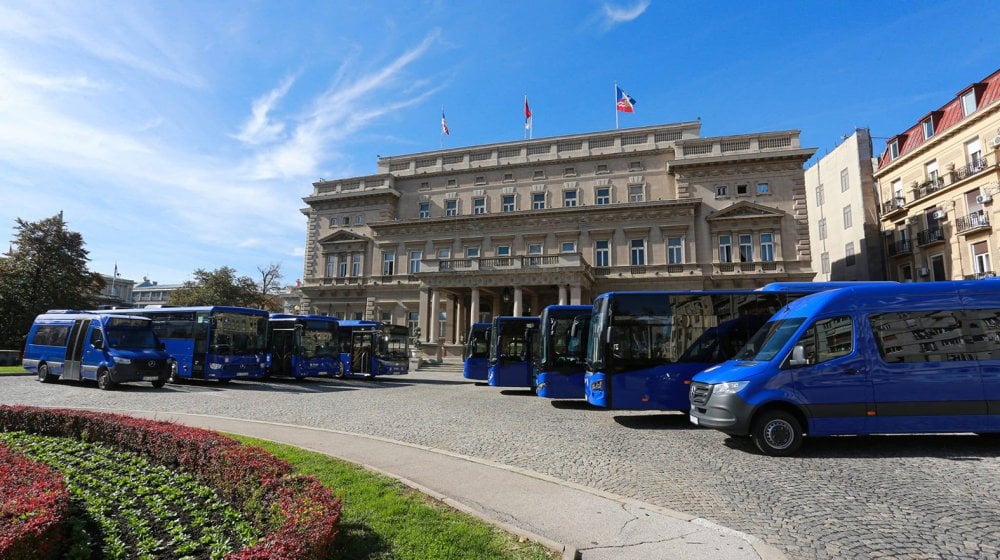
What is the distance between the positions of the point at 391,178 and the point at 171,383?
26.9 meters

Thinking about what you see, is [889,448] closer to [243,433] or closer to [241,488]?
[241,488]

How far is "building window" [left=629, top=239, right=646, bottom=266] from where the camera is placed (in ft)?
118

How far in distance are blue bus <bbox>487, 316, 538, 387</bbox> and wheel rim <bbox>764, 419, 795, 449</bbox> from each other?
11.6m

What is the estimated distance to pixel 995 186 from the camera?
26.3 meters

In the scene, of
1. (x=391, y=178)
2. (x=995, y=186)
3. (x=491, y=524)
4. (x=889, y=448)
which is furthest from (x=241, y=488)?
(x=391, y=178)

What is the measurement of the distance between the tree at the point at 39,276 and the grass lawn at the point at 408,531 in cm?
4674

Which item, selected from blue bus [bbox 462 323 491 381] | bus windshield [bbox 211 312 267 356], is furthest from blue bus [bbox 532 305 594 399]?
bus windshield [bbox 211 312 267 356]

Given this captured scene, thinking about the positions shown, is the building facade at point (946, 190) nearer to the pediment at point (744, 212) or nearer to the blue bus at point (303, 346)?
the pediment at point (744, 212)

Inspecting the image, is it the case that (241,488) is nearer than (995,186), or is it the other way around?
(241,488)

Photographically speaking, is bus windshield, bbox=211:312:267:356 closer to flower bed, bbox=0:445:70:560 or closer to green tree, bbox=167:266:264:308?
flower bed, bbox=0:445:70:560

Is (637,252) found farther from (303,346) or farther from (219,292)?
(219,292)

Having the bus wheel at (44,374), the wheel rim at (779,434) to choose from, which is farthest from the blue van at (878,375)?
the bus wheel at (44,374)

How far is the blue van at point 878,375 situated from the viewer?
26.7 ft

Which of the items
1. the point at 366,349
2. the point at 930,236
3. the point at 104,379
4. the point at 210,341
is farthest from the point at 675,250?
the point at 104,379
